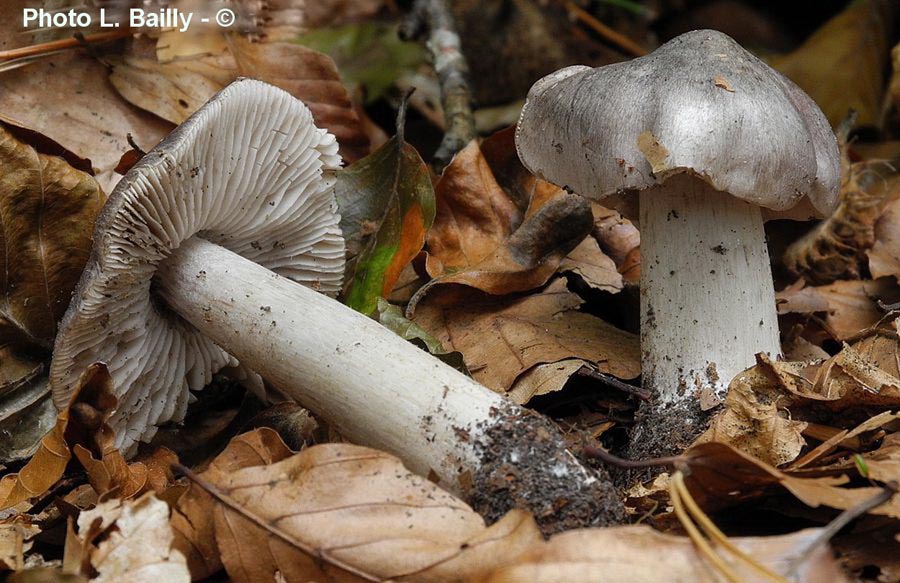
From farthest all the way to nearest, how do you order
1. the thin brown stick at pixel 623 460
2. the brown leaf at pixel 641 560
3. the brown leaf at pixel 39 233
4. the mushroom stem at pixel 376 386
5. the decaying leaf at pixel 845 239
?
the decaying leaf at pixel 845 239 → the brown leaf at pixel 39 233 → the mushroom stem at pixel 376 386 → the thin brown stick at pixel 623 460 → the brown leaf at pixel 641 560

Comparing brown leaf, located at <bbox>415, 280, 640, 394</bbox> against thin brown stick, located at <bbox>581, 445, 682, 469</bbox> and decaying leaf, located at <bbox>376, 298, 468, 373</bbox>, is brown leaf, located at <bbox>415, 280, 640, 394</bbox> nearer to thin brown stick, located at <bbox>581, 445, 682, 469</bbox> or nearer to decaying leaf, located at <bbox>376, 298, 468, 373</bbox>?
decaying leaf, located at <bbox>376, 298, 468, 373</bbox>

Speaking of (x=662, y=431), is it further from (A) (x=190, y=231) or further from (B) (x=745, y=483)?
(A) (x=190, y=231)

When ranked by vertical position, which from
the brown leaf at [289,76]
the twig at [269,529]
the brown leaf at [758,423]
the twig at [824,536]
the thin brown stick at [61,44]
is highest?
the thin brown stick at [61,44]

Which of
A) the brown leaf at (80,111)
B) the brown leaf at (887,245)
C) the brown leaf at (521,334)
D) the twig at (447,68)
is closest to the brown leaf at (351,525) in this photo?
the brown leaf at (521,334)

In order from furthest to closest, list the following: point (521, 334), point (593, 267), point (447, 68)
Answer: point (447, 68), point (593, 267), point (521, 334)

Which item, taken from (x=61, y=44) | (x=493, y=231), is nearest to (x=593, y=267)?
(x=493, y=231)

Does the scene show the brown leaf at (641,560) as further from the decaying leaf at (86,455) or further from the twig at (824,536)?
the decaying leaf at (86,455)

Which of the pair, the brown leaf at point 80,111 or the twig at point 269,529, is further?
the brown leaf at point 80,111
